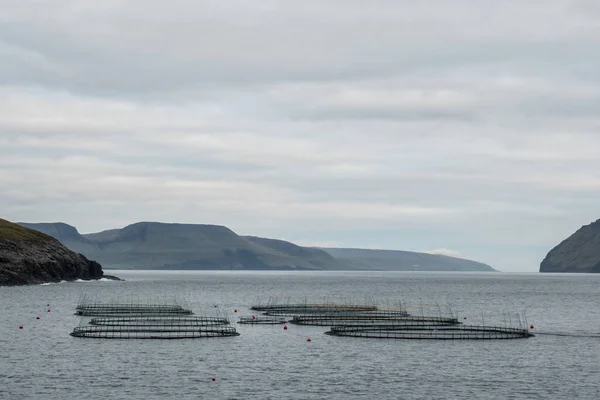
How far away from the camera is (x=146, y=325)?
137 metres

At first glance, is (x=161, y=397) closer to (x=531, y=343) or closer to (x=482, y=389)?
(x=482, y=389)

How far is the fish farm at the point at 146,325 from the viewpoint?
128m

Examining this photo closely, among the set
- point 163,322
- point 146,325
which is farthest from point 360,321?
point 146,325

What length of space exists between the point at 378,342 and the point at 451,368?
26.3 metres

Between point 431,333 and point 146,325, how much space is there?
147ft

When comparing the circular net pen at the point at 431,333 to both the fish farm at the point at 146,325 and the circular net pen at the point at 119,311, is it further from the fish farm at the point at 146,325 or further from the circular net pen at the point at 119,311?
the circular net pen at the point at 119,311

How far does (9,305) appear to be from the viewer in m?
199

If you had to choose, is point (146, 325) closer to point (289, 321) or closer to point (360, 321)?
point (289, 321)

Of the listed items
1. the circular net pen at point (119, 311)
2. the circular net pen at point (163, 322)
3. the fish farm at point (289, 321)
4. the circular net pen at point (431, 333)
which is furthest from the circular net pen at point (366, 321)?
the circular net pen at point (119, 311)

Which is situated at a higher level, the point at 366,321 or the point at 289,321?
the point at 366,321

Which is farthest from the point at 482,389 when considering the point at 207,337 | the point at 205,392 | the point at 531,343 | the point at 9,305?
the point at 9,305

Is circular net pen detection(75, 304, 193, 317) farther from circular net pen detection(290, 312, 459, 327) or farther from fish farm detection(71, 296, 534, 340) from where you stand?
circular net pen detection(290, 312, 459, 327)

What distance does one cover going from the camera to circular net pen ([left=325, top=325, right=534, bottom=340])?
425 feet

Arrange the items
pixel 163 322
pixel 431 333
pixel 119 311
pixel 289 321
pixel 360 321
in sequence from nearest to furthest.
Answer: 1. pixel 431 333
2. pixel 163 322
3. pixel 360 321
4. pixel 289 321
5. pixel 119 311
